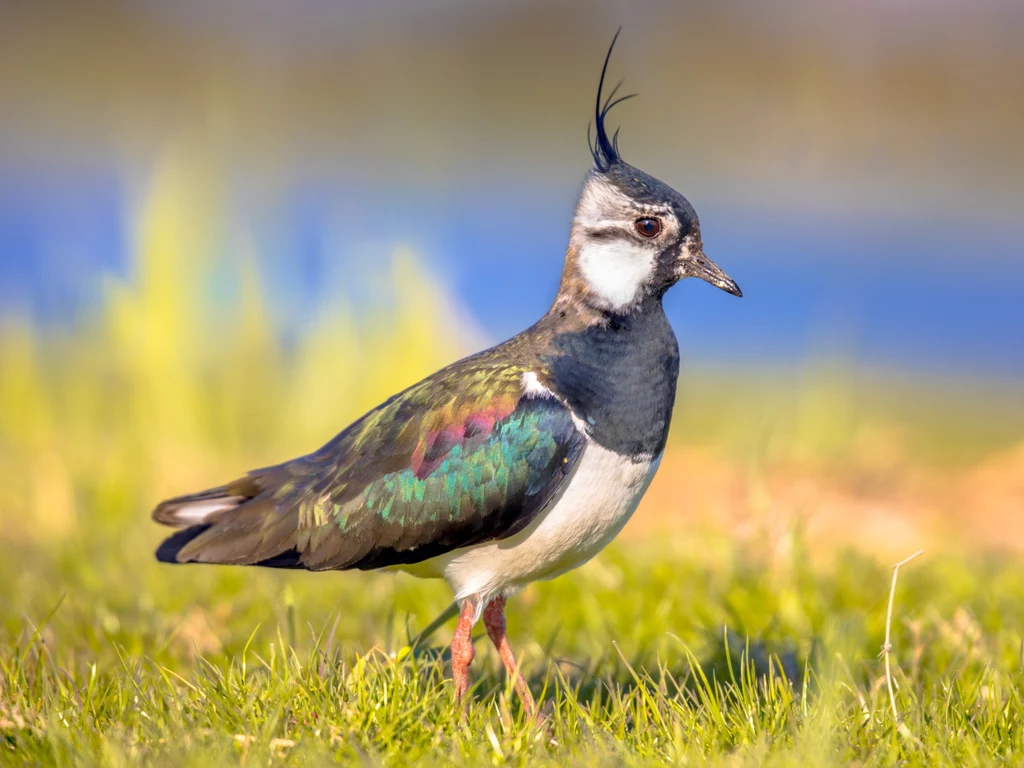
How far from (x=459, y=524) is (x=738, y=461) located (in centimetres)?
591

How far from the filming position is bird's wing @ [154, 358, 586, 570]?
393 centimetres

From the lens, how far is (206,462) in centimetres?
940

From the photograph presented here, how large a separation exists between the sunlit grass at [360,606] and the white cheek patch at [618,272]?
54.1 inches

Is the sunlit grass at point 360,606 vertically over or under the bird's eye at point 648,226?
under

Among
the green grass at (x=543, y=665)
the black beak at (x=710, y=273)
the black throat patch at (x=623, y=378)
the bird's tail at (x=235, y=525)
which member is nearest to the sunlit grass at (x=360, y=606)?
the green grass at (x=543, y=665)

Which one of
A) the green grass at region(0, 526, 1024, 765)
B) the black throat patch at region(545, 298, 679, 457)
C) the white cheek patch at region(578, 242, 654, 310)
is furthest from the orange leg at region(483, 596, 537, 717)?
the white cheek patch at region(578, 242, 654, 310)

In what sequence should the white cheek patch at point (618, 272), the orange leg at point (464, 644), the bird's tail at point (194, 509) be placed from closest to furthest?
the orange leg at point (464, 644) → the white cheek patch at point (618, 272) → the bird's tail at point (194, 509)

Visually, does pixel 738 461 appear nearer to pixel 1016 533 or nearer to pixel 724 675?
pixel 1016 533

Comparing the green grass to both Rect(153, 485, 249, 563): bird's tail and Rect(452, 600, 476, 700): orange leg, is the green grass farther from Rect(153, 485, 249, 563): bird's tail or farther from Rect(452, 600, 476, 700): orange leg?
Rect(153, 485, 249, 563): bird's tail

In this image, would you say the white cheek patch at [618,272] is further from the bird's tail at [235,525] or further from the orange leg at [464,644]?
the bird's tail at [235,525]

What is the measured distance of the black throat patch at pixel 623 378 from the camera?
13.1 feet

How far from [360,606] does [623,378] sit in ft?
9.19

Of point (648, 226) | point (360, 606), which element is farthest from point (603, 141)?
point (360, 606)

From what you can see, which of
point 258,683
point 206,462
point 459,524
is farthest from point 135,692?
point 206,462
